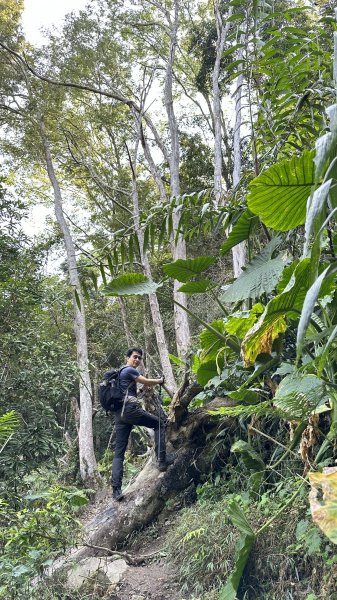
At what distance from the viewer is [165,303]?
13.4m

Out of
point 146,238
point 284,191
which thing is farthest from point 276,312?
point 146,238

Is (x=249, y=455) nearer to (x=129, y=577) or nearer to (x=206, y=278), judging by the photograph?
(x=129, y=577)

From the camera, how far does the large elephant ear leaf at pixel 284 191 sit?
160cm

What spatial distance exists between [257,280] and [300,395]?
61cm

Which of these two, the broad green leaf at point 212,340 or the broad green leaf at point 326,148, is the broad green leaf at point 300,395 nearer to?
the broad green leaf at point 212,340

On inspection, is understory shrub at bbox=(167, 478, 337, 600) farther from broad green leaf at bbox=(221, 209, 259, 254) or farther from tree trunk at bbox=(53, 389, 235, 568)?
broad green leaf at bbox=(221, 209, 259, 254)

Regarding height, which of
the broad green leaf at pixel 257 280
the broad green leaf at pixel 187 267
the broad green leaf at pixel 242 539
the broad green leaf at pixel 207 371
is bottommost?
the broad green leaf at pixel 242 539

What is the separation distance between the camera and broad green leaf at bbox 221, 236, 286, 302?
89.5 inches

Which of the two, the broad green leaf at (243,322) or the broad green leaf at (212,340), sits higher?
the broad green leaf at (243,322)

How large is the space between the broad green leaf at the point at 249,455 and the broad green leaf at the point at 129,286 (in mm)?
1127

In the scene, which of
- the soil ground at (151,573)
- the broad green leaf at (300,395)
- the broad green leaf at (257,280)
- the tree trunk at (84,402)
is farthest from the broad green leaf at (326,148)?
the tree trunk at (84,402)

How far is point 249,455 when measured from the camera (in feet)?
9.84

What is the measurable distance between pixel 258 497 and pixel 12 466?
2.99 metres

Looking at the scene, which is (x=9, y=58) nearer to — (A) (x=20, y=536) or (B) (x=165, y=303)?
(B) (x=165, y=303)
